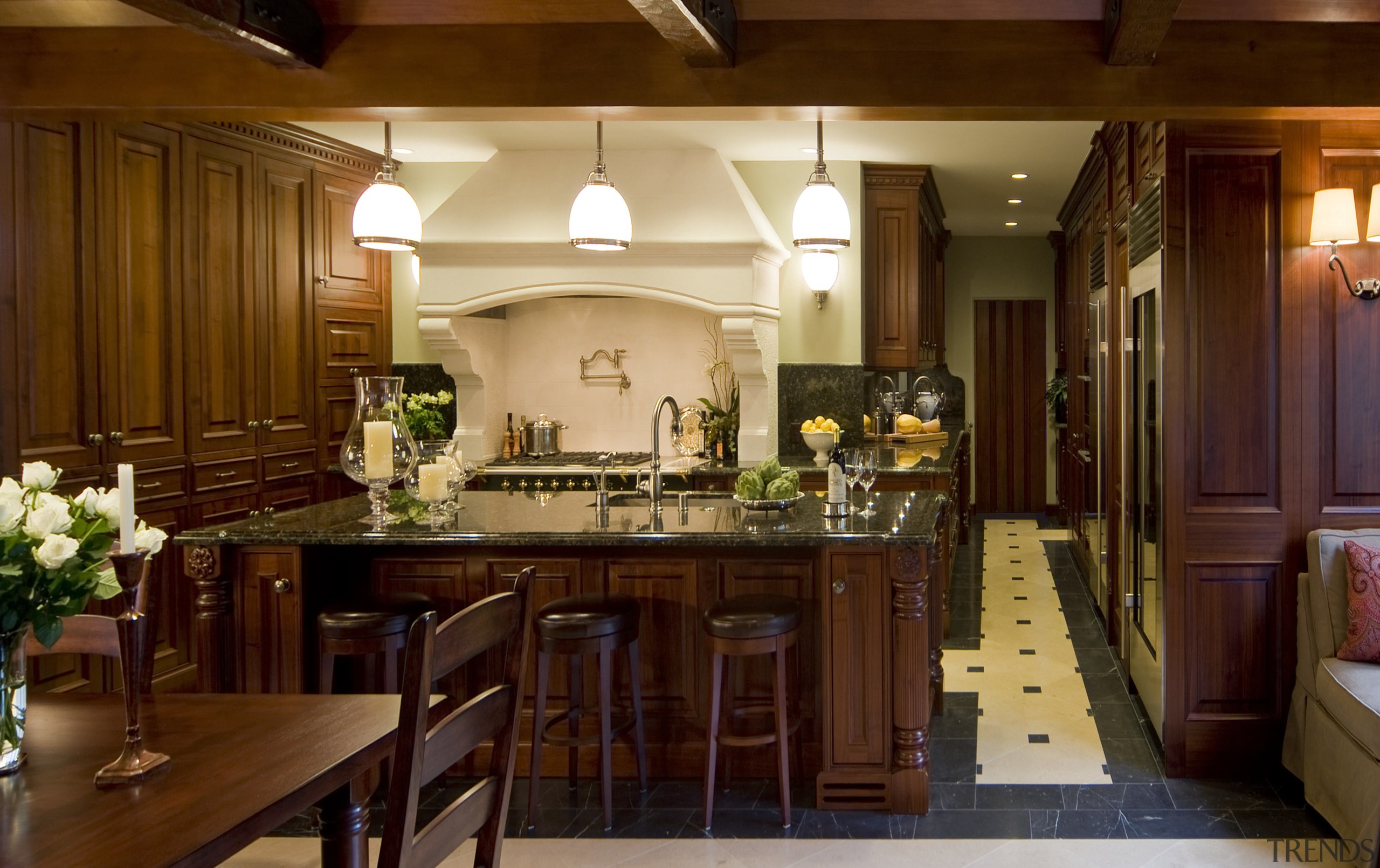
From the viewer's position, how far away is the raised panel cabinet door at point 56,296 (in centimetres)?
383

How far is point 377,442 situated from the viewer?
11.1 feet

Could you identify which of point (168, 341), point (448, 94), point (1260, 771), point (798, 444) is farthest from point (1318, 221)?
point (168, 341)

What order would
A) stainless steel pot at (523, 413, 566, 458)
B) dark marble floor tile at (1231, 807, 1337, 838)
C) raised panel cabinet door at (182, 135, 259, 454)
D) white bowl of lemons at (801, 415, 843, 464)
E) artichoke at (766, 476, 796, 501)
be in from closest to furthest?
dark marble floor tile at (1231, 807, 1337, 838)
artichoke at (766, 476, 796, 501)
raised panel cabinet door at (182, 135, 259, 454)
white bowl of lemons at (801, 415, 843, 464)
stainless steel pot at (523, 413, 566, 458)

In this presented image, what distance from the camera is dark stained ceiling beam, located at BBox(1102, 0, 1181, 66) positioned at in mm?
2746

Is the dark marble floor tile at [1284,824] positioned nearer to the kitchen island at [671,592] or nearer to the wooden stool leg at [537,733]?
the kitchen island at [671,592]

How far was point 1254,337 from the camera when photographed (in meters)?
3.47

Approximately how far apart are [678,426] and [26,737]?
8.92 ft

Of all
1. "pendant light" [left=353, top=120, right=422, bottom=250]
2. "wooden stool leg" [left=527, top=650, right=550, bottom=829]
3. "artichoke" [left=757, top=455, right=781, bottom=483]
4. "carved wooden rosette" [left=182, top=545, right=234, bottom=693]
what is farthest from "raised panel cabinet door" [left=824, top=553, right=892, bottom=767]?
"pendant light" [left=353, top=120, right=422, bottom=250]

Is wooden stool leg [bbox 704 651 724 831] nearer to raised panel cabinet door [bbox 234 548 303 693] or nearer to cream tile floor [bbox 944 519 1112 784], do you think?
cream tile floor [bbox 944 519 1112 784]

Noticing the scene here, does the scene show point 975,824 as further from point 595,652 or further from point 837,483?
point 595,652

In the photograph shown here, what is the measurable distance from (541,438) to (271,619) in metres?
2.96

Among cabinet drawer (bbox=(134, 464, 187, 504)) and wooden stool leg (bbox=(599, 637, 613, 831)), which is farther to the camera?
cabinet drawer (bbox=(134, 464, 187, 504))

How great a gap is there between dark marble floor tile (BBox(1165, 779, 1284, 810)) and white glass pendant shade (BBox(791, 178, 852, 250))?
7.79ft

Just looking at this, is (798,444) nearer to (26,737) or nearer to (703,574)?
(703,574)
